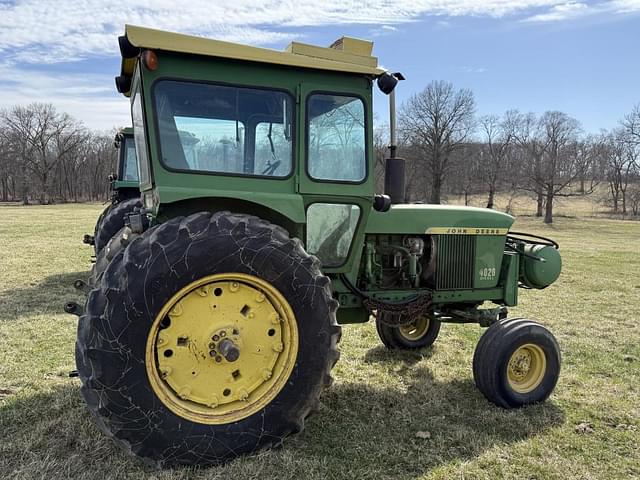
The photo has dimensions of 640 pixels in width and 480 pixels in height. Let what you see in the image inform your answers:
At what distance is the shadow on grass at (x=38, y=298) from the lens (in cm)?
707

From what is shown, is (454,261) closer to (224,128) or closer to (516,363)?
(516,363)

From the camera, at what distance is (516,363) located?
14.1ft

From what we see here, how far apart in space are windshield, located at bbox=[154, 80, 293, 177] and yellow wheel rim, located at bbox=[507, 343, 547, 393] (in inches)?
97.8

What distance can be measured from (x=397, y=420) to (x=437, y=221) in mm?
1729

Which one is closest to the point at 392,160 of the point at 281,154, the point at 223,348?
the point at 281,154

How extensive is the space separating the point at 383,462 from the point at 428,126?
4643 cm

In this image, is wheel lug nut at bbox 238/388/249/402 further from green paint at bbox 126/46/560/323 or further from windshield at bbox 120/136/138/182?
windshield at bbox 120/136/138/182

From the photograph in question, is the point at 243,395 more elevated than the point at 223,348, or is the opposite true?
the point at 223,348

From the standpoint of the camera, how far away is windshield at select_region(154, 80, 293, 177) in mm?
3289

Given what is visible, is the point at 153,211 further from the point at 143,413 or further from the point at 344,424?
the point at 344,424

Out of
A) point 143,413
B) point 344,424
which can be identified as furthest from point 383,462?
point 143,413

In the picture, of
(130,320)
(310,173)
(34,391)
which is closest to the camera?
(130,320)

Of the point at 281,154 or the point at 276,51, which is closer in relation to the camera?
the point at 276,51

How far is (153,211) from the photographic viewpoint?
11.6 ft
